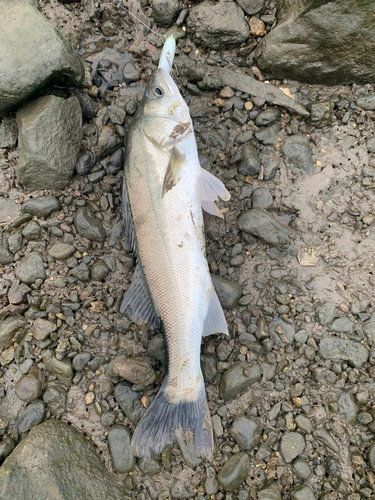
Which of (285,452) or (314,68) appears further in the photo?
(314,68)

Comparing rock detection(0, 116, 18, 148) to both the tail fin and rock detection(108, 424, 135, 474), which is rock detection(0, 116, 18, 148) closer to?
the tail fin

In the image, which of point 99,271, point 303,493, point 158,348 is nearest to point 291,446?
point 303,493

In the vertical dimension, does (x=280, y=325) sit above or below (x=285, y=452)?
above

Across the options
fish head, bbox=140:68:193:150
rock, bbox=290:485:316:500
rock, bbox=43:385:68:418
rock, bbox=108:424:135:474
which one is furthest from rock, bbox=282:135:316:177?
rock, bbox=43:385:68:418

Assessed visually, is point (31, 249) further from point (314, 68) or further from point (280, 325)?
point (314, 68)

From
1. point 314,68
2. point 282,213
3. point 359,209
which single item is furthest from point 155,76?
point 359,209

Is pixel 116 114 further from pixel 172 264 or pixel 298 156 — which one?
pixel 298 156

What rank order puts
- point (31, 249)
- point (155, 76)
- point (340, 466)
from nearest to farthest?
point (340, 466) < point (155, 76) < point (31, 249)
